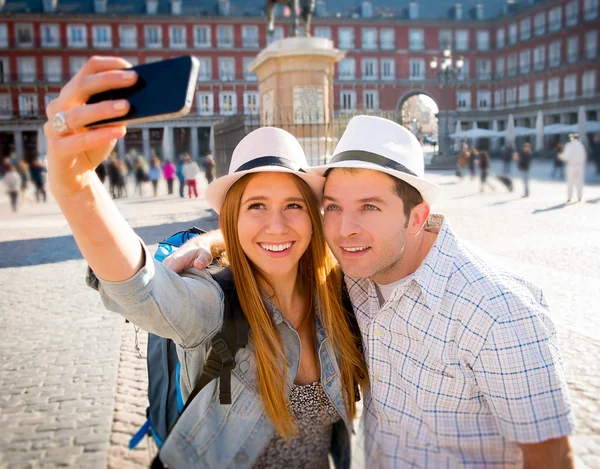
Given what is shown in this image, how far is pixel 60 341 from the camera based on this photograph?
4.85 m

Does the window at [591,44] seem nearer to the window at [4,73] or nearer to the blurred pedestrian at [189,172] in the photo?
the blurred pedestrian at [189,172]

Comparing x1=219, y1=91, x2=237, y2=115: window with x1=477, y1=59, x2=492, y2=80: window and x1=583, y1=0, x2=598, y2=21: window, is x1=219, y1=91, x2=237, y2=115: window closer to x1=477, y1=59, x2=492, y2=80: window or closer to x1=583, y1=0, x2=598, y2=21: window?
x1=477, y1=59, x2=492, y2=80: window

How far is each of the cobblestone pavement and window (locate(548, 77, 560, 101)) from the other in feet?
132

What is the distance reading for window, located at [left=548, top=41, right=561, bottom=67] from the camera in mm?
46406

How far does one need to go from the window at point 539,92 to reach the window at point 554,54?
1.71 metres

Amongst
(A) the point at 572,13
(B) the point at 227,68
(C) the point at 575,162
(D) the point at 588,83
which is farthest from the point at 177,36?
(C) the point at 575,162

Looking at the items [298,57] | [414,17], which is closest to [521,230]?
[298,57]

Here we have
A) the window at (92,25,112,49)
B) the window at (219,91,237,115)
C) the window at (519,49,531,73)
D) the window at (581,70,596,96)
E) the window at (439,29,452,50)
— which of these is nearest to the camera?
the window at (581,70,596,96)

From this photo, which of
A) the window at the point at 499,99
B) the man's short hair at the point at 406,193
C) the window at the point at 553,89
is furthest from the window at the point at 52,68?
the man's short hair at the point at 406,193

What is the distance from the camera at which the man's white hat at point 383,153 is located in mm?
2041

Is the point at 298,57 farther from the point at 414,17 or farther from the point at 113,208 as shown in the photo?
the point at 414,17

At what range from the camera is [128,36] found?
46000mm

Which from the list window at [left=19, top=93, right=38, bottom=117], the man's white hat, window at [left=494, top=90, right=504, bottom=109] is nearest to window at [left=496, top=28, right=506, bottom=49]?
window at [left=494, top=90, right=504, bottom=109]

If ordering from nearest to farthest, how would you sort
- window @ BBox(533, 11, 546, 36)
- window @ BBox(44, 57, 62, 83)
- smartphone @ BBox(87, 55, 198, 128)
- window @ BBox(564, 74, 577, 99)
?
smartphone @ BBox(87, 55, 198, 128) < window @ BBox(564, 74, 577, 99) < window @ BBox(44, 57, 62, 83) < window @ BBox(533, 11, 546, 36)
